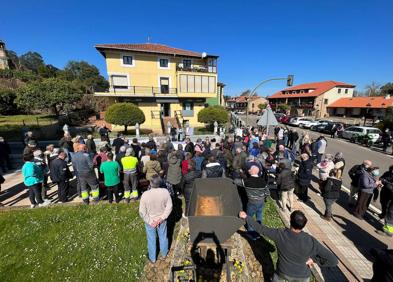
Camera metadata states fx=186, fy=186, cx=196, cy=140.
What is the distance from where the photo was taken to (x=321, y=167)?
19.7 feet

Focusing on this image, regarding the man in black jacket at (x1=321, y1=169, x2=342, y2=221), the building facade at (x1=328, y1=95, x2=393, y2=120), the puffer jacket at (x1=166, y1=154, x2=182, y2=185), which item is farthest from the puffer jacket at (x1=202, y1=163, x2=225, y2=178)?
the building facade at (x1=328, y1=95, x2=393, y2=120)

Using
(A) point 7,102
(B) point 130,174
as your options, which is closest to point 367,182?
(B) point 130,174

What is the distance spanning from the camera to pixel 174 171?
232 inches

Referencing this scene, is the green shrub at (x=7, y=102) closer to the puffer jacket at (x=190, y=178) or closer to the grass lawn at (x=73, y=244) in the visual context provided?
the grass lawn at (x=73, y=244)

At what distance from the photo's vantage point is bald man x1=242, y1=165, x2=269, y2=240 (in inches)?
169

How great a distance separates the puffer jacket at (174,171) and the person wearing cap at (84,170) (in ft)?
7.57

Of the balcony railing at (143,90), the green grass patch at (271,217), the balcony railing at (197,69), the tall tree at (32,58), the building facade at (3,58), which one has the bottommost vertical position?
the green grass patch at (271,217)

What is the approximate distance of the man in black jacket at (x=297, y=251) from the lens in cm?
232

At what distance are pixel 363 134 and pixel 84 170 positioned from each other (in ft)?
72.3

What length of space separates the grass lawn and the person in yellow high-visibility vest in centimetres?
37

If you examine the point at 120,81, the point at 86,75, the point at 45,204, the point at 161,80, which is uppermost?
the point at 86,75

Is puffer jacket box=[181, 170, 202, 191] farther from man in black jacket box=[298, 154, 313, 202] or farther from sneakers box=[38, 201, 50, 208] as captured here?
sneakers box=[38, 201, 50, 208]

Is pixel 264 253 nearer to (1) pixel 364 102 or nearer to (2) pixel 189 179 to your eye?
(2) pixel 189 179

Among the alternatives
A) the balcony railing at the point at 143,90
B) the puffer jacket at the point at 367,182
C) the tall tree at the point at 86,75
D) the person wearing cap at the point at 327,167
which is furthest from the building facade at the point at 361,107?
the tall tree at the point at 86,75
